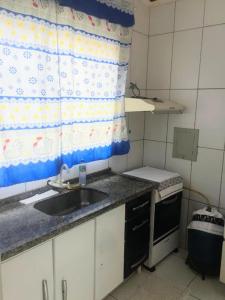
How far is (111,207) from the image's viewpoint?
1708mm

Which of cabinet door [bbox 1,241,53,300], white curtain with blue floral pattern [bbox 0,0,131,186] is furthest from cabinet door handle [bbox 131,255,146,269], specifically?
white curtain with blue floral pattern [bbox 0,0,131,186]

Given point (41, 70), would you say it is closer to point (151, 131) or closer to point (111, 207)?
point (111, 207)

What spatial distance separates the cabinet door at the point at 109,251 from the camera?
67.1 inches

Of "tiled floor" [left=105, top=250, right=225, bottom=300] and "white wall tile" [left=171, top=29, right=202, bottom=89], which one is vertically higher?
"white wall tile" [left=171, top=29, right=202, bottom=89]

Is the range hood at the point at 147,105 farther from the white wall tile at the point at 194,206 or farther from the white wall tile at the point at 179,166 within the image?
the white wall tile at the point at 194,206

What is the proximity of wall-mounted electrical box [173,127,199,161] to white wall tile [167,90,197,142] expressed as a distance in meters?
0.05

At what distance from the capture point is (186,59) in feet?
7.83

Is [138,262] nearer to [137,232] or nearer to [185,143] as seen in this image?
[137,232]

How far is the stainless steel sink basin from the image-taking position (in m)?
1.79

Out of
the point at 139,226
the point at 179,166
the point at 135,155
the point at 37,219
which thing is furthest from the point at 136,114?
the point at 37,219

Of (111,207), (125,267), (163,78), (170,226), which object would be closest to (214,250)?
(170,226)

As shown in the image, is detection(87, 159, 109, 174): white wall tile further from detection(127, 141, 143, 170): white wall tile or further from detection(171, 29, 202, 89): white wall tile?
detection(171, 29, 202, 89): white wall tile

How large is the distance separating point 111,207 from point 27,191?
0.61 metres

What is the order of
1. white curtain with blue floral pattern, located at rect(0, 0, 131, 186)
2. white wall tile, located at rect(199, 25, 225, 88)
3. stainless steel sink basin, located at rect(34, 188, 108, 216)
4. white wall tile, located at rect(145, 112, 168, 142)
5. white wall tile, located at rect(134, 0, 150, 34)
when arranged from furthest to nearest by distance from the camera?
white wall tile, located at rect(145, 112, 168, 142) < white wall tile, located at rect(134, 0, 150, 34) < white wall tile, located at rect(199, 25, 225, 88) < stainless steel sink basin, located at rect(34, 188, 108, 216) < white curtain with blue floral pattern, located at rect(0, 0, 131, 186)
